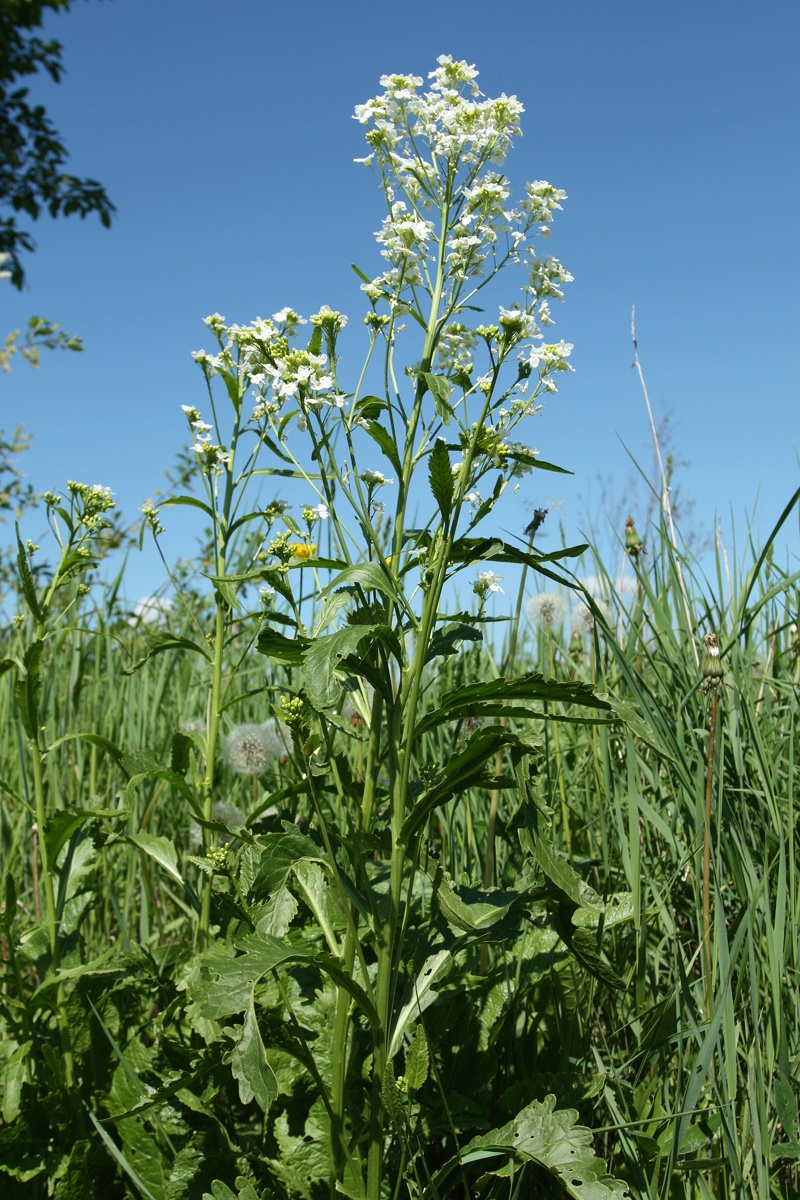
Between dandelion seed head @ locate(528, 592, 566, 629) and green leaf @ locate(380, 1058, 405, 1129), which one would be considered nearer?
green leaf @ locate(380, 1058, 405, 1129)

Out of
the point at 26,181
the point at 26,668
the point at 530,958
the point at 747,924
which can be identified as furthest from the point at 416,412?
the point at 26,181

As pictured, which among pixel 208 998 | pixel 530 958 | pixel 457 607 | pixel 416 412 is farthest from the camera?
pixel 457 607

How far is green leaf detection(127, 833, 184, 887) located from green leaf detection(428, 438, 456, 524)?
903 mm

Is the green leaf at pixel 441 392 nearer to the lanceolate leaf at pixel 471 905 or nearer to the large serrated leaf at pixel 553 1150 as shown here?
the lanceolate leaf at pixel 471 905

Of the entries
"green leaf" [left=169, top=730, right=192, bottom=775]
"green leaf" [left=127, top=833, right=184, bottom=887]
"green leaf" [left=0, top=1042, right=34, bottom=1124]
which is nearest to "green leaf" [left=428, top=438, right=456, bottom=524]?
"green leaf" [left=169, top=730, right=192, bottom=775]

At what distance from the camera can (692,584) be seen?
2246mm

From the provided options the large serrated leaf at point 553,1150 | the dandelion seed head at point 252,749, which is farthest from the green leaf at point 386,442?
the dandelion seed head at point 252,749

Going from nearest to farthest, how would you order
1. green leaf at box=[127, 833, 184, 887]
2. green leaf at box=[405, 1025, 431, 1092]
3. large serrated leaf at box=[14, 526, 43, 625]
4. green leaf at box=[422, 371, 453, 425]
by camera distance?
green leaf at box=[405, 1025, 431, 1092] < green leaf at box=[422, 371, 453, 425] < large serrated leaf at box=[14, 526, 43, 625] < green leaf at box=[127, 833, 184, 887]

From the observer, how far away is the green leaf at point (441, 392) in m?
1.29

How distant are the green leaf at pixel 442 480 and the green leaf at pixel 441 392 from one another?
6 centimetres

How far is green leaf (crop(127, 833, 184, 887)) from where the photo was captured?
5.57ft

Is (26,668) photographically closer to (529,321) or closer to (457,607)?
(529,321)

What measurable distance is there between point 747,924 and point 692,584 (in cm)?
110

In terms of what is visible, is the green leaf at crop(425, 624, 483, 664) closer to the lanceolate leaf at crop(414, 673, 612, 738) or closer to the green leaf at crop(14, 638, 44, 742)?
the lanceolate leaf at crop(414, 673, 612, 738)
